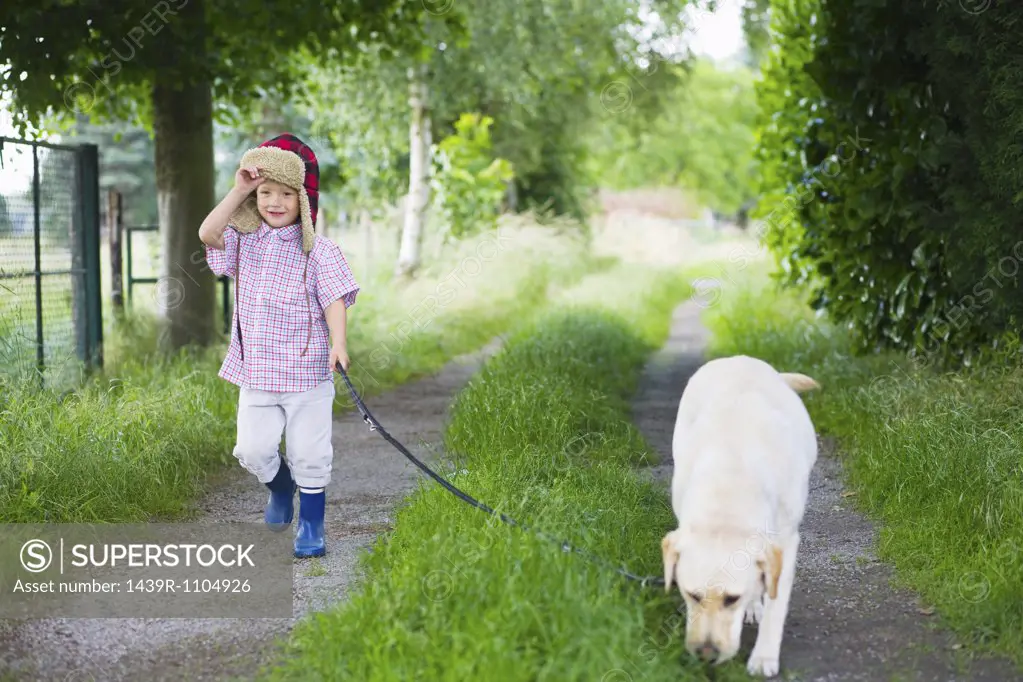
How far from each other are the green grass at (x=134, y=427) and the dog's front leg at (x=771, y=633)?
3.32 m

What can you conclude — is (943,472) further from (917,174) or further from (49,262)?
(49,262)

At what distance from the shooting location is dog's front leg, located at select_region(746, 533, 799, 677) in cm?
398

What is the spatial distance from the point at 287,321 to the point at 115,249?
287 inches

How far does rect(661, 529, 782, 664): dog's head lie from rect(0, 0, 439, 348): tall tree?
7089 mm

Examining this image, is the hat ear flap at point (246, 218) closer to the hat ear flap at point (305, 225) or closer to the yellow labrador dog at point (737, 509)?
the hat ear flap at point (305, 225)

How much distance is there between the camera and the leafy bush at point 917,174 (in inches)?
285

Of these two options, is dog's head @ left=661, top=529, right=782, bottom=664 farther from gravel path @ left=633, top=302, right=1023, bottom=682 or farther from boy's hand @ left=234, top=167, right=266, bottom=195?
boy's hand @ left=234, top=167, right=266, bottom=195

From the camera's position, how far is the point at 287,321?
5.38 meters

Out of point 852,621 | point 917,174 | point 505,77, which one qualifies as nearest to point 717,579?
point 852,621

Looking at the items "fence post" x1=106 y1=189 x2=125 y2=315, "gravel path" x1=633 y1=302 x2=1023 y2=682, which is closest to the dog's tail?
"gravel path" x1=633 y1=302 x2=1023 y2=682

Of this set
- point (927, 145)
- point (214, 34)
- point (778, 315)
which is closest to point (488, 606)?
point (927, 145)

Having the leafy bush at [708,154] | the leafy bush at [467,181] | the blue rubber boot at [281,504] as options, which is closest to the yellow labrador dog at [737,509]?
the blue rubber boot at [281,504]

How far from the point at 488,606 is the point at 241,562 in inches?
74.8

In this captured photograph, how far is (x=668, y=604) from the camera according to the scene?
13.9 feet
